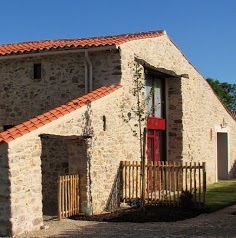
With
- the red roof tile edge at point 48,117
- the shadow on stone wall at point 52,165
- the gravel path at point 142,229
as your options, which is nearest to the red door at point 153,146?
the red roof tile edge at point 48,117

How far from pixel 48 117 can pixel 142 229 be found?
10.7 ft

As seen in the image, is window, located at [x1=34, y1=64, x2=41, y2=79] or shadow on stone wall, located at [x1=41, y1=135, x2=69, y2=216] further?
window, located at [x1=34, y1=64, x2=41, y2=79]

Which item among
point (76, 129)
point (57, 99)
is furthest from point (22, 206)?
point (57, 99)

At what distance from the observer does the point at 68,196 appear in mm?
11289

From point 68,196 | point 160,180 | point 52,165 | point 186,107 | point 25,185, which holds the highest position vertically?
point 186,107

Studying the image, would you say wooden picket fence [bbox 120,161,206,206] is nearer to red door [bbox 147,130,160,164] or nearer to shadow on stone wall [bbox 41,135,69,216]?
shadow on stone wall [bbox 41,135,69,216]

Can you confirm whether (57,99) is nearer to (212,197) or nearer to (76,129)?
(76,129)

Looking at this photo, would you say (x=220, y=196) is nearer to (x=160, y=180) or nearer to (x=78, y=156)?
(x=160, y=180)

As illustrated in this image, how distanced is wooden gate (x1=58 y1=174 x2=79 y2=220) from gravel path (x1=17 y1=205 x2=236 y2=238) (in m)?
0.37

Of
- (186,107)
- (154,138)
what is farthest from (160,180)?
(186,107)

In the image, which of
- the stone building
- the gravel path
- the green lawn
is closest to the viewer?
the gravel path

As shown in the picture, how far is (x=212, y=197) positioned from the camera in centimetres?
1546

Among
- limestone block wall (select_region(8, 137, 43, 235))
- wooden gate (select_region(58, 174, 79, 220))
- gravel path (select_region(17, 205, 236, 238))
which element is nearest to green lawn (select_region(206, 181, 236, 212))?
gravel path (select_region(17, 205, 236, 238))

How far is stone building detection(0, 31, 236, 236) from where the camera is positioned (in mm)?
9477
